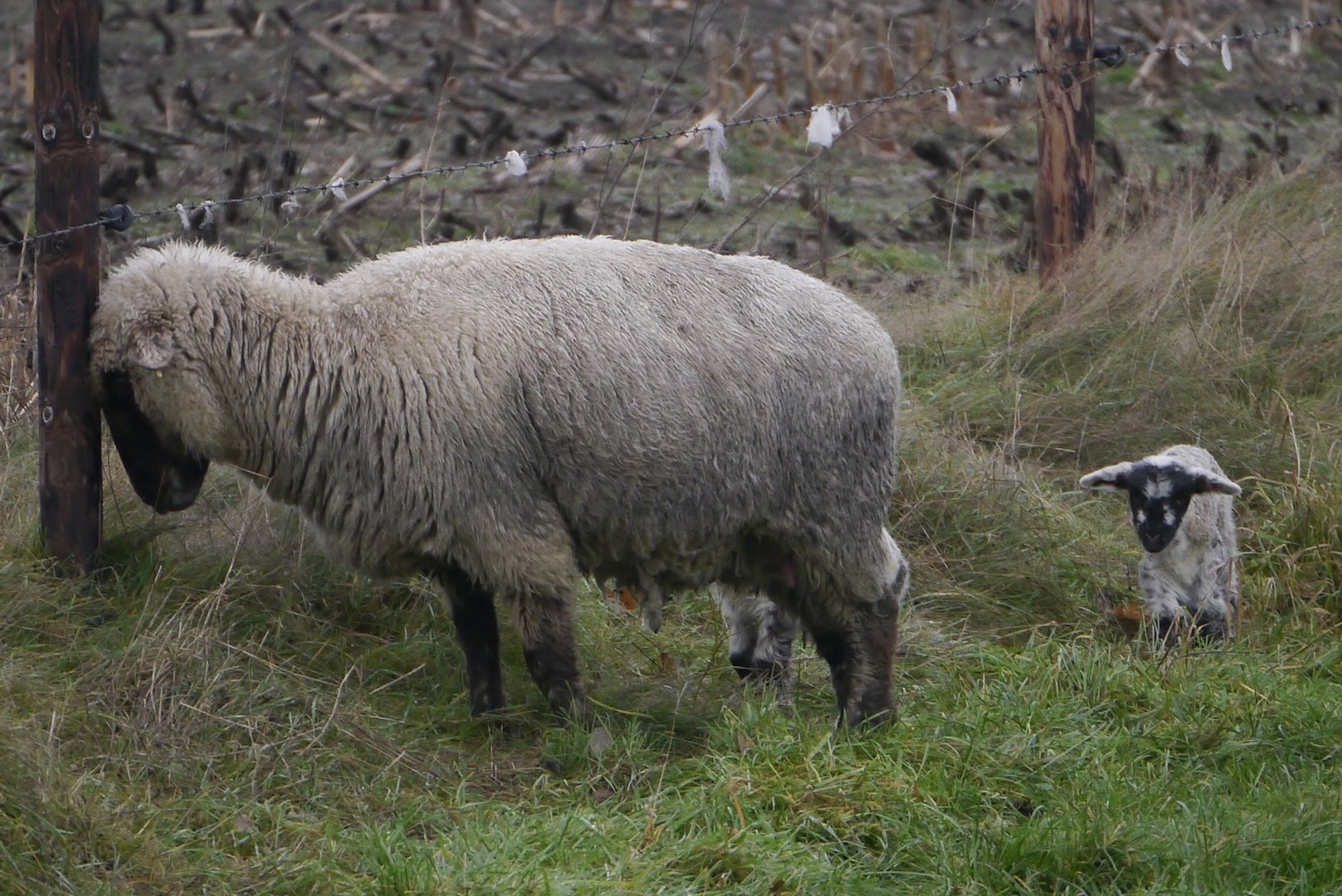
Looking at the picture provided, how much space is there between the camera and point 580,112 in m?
14.6

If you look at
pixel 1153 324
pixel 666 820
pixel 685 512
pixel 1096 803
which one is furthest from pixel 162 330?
pixel 1153 324

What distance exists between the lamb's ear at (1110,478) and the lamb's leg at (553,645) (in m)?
2.34

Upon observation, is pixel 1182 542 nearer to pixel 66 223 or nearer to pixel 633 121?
pixel 66 223

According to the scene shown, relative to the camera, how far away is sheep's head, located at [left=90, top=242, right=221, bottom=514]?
484cm

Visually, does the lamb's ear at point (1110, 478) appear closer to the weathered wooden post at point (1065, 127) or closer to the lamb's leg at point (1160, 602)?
the lamb's leg at point (1160, 602)

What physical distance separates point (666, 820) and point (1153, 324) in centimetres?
461

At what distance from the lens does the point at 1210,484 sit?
5934 mm

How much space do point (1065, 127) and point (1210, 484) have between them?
302 cm

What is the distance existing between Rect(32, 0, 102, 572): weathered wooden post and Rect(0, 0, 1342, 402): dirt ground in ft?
3.97

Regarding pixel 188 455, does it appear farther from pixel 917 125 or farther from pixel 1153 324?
pixel 917 125

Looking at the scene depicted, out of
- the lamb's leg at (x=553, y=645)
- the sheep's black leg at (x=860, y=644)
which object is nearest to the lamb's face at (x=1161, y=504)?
the sheep's black leg at (x=860, y=644)

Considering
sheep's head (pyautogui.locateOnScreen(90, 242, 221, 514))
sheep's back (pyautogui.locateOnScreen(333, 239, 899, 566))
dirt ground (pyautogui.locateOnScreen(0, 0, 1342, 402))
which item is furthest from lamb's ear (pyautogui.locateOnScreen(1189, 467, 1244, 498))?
sheep's head (pyautogui.locateOnScreen(90, 242, 221, 514))

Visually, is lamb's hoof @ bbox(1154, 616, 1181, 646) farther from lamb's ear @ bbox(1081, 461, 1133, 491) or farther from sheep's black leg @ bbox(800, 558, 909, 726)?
sheep's black leg @ bbox(800, 558, 909, 726)

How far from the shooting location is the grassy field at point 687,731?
3.95 metres
